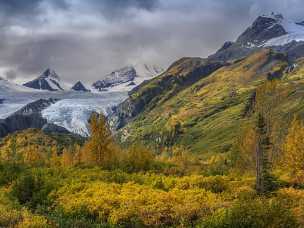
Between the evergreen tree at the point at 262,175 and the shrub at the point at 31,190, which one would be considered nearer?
the evergreen tree at the point at 262,175

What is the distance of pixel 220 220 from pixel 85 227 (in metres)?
8.10

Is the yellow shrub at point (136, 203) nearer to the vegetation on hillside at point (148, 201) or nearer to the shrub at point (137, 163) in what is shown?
the vegetation on hillside at point (148, 201)

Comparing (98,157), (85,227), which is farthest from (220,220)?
(98,157)

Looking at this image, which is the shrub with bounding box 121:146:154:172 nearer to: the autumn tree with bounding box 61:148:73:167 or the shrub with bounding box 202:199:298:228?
the autumn tree with bounding box 61:148:73:167

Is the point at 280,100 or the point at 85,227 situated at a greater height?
the point at 280,100

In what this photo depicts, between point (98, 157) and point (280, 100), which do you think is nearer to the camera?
point (280, 100)

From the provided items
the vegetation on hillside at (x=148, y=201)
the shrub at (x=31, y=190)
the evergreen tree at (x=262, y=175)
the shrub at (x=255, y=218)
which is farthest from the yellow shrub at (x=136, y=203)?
the evergreen tree at (x=262, y=175)

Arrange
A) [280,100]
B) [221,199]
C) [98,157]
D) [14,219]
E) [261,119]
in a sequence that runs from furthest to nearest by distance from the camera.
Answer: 1. [98,157]
2. [280,100]
3. [261,119]
4. [221,199]
5. [14,219]

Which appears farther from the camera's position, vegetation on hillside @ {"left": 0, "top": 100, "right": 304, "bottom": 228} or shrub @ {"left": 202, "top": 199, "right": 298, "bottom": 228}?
vegetation on hillside @ {"left": 0, "top": 100, "right": 304, "bottom": 228}

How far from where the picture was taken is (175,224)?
2891cm

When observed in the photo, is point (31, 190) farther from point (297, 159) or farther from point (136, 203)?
point (297, 159)

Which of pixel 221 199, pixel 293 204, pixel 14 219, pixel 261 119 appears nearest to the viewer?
pixel 14 219

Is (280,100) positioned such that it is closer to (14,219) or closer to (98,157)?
(98,157)

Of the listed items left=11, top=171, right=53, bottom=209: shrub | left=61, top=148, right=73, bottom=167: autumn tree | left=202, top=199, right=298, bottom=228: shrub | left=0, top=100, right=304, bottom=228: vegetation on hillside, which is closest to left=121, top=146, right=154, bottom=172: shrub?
left=0, top=100, right=304, bottom=228: vegetation on hillside
